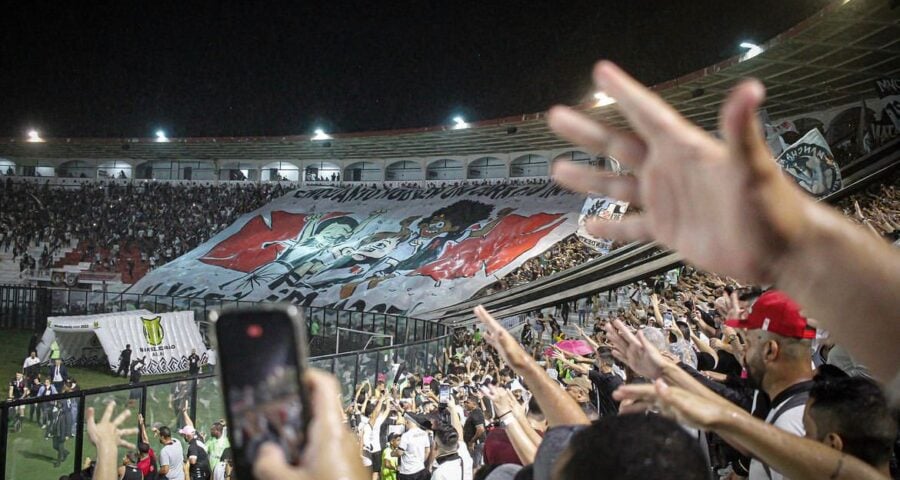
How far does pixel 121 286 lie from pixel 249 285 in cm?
A: 860

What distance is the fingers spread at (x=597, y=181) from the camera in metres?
1.37

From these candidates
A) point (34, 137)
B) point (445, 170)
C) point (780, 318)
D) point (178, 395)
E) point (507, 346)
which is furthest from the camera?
point (34, 137)

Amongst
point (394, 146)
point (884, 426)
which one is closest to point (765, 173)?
point (884, 426)

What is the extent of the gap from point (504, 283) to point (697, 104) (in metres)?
10.2

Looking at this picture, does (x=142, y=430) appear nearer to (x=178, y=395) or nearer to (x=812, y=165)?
(x=178, y=395)

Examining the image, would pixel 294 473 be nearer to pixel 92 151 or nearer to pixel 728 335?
pixel 728 335

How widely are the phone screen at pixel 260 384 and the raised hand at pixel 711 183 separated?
70 cm

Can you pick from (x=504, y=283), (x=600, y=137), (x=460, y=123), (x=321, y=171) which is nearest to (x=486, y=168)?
(x=460, y=123)

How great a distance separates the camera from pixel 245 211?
39094 mm

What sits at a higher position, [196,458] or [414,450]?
[414,450]

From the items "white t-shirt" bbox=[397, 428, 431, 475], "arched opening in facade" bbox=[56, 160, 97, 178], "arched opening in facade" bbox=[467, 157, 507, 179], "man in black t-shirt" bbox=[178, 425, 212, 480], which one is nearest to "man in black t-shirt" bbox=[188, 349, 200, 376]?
"man in black t-shirt" bbox=[178, 425, 212, 480]

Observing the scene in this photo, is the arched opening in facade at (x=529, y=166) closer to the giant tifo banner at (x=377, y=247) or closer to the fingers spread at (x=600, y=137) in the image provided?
the giant tifo banner at (x=377, y=247)

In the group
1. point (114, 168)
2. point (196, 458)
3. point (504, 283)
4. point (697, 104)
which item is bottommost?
point (196, 458)

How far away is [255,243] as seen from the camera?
34500 mm
